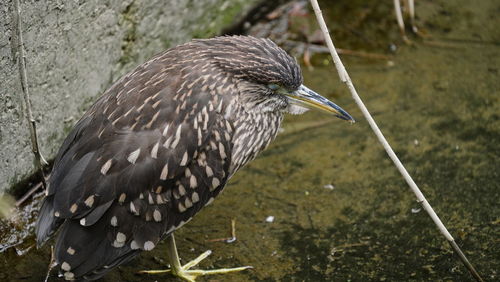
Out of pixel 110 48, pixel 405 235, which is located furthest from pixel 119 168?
pixel 405 235

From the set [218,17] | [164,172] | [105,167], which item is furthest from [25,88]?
[218,17]

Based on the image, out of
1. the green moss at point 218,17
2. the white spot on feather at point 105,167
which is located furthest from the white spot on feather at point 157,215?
the green moss at point 218,17

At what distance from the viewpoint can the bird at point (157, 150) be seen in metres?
3.95

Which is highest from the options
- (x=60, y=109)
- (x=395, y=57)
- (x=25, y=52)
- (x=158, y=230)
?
(x=25, y=52)

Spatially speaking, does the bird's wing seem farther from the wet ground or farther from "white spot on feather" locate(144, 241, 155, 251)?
the wet ground

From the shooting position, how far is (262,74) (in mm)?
4344

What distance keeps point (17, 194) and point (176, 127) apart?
129 centimetres

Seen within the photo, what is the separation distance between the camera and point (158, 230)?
161 inches

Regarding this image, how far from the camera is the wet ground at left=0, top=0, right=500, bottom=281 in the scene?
14.8ft

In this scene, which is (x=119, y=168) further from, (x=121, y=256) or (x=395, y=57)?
(x=395, y=57)

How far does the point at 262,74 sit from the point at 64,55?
1241 millimetres

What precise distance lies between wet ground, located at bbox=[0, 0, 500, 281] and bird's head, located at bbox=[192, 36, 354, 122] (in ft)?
2.46

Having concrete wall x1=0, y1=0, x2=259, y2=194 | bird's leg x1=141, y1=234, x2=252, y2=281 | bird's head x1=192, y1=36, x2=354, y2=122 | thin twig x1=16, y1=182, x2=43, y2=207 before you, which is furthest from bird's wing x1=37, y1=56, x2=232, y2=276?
thin twig x1=16, y1=182, x2=43, y2=207

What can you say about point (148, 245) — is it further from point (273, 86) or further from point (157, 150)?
point (273, 86)
